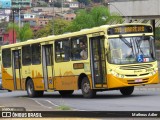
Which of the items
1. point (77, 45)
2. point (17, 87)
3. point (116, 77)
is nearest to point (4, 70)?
point (17, 87)

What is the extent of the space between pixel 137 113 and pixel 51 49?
583 inches

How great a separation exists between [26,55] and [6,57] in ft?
9.38

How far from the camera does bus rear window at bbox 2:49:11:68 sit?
31955mm

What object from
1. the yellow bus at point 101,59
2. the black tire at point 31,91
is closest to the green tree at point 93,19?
the black tire at point 31,91

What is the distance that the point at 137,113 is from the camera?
41.8 ft

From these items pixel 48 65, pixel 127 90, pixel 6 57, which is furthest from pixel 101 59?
pixel 6 57

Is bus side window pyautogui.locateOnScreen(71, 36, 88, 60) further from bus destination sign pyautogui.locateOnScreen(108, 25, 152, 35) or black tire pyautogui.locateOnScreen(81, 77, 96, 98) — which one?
bus destination sign pyautogui.locateOnScreen(108, 25, 152, 35)

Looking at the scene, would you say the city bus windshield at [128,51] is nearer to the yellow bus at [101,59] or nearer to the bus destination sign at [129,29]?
the yellow bus at [101,59]

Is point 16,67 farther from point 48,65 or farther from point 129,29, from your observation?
point 129,29

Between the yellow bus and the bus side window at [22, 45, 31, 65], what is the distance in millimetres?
1725

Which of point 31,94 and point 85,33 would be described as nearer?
point 85,33

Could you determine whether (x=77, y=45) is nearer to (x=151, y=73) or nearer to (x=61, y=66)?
(x=61, y=66)

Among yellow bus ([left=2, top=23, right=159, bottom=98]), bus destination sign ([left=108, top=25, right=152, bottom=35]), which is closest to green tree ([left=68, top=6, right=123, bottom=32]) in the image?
yellow bus ([left=2, top=23, right=159, bottom=98])

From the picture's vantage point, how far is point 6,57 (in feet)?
106
